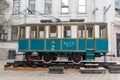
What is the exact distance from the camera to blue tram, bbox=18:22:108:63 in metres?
20.7

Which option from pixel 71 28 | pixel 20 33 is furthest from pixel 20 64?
pixel 71 28

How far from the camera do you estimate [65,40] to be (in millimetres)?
21016

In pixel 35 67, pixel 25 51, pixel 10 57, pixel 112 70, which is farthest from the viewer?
pixel 10 57

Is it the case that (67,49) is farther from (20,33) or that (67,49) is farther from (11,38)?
(11,38)

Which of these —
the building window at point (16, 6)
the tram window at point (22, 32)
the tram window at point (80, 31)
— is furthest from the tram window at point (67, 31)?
the building window at point (16, 6)

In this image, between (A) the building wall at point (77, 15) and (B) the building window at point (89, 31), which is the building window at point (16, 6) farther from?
(B) the building window at point (89, 31)

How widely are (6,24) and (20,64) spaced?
20208 mm

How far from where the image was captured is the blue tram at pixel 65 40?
20703mm

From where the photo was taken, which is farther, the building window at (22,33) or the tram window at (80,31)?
the building window at (22,33)

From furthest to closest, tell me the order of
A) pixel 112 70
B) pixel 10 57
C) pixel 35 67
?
1. pixel 10 57
2. pixel 35 67
3. pixel 112 70

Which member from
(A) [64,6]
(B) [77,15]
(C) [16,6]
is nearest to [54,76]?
(B) [77,15]

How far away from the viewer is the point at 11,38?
1583 inches

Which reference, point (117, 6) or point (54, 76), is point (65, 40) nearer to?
point (54, 76)

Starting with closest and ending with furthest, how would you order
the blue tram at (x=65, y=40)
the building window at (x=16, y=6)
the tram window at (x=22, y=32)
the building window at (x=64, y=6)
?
the blue tram at (x=65, y=40)
the tram window at (x=22, y=32)
the building window at (x=64, y=6)
the building window at (x=16, y=6)
